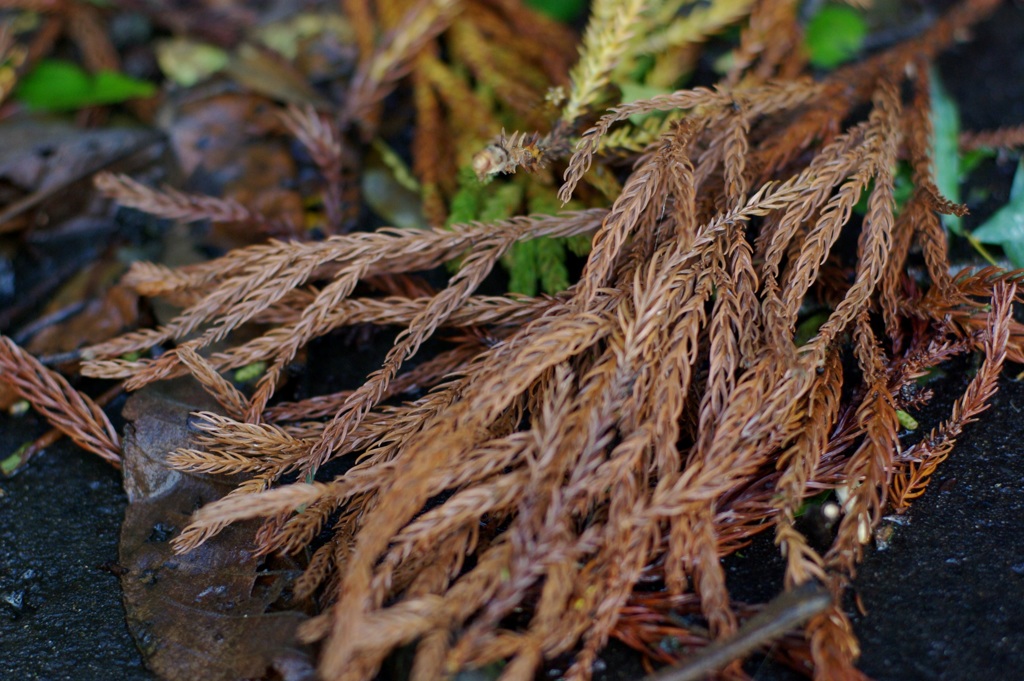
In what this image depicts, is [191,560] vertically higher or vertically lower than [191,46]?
lower

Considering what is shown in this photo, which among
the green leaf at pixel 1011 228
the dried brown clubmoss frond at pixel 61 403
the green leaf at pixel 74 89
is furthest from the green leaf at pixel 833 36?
the dried brown clubmoss frond at pixel 61 403

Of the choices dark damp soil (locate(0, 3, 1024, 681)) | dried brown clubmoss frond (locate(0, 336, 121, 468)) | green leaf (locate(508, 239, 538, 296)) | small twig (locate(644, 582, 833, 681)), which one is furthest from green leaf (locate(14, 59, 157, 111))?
small twig (locate(644, 582, 833, 681))

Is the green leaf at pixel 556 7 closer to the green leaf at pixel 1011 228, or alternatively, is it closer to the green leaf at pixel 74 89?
the green leaf at pixel 74 89

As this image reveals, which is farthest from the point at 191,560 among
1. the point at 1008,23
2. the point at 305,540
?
the point at 1008,23

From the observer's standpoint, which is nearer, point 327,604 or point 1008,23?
point 327,604

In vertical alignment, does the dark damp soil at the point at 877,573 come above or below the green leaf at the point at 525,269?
below

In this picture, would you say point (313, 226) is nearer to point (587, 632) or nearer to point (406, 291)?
point (406, 291)
